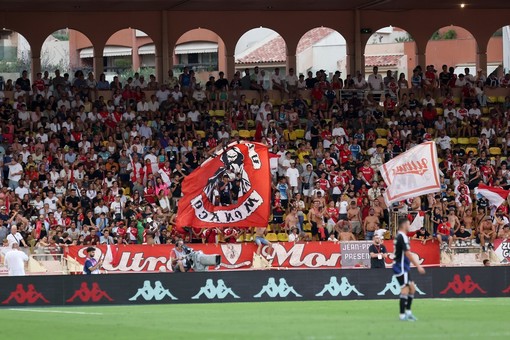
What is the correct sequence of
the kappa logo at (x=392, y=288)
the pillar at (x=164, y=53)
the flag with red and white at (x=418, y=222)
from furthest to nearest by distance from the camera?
the pillar at (x=164, y=53) < the flag with red and white at (x=418, y=222) < the kappa logo at (x=392, y=288)

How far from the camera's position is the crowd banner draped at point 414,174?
3244 cm

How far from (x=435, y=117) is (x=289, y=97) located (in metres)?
5.64

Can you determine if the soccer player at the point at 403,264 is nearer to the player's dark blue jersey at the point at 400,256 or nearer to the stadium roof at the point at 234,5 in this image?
the player's dark blue jersey at the point at 400,256

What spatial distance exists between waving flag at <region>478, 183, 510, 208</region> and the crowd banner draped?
4518 mm

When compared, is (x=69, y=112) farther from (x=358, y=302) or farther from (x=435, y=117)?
(x=358, y=302)

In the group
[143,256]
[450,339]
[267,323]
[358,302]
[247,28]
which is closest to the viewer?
[450,339]

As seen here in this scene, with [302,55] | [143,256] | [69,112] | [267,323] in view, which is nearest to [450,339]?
[267,323]

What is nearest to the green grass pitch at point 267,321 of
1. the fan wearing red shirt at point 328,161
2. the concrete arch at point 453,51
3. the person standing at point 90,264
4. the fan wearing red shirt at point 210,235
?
the person standing at point 90,264

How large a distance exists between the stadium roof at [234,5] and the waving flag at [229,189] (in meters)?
13.9

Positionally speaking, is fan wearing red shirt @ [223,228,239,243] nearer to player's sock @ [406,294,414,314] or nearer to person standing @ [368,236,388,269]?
person standing @ [368,236,388,269]

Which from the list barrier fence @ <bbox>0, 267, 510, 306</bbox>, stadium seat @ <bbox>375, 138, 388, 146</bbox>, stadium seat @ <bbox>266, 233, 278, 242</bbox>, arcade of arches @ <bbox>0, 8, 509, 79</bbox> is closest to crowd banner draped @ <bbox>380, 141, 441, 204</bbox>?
stadium seat @ <bbox>266, 233, 278, 242</bbox>

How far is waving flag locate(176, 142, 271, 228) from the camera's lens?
32.6 metres

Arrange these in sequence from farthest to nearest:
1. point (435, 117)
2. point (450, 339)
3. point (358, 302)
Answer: point (435, 117), point (358, 302), point (450, 339)

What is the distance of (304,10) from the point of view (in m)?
49.7
